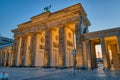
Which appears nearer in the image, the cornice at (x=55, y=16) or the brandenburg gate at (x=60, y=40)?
the brandenburg gate at (x=60, y=40)

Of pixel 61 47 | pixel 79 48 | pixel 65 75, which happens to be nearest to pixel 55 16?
pixel 61 47

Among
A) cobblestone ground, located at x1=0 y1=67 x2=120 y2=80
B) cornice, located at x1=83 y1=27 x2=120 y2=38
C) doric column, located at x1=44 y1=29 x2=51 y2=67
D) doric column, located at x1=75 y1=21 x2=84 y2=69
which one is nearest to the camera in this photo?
cobblestone ground, located at x1=0 y1=67 x2=120 y2=80

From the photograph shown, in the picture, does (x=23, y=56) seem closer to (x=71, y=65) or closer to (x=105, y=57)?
(x=71, y=65)

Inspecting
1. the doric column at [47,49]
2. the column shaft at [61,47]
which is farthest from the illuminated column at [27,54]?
the column shaft at [61,47]

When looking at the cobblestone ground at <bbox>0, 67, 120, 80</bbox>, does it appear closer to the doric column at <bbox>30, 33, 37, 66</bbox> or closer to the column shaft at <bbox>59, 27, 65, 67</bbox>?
the column shaft at <bbox>59, 27, 65, 67</bbox>

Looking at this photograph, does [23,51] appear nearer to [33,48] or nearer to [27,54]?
[27,54]

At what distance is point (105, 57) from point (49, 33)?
13.9m

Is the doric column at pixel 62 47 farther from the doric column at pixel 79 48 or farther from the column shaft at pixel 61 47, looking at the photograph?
the doric column at pixel 79 48

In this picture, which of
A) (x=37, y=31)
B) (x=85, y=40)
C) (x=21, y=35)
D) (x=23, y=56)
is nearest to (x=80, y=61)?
(x=85, y=40)

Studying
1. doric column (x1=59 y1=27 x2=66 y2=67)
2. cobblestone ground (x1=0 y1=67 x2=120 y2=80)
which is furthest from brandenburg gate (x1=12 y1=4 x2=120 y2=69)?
cobblestone ground (x1=0 y1=67 x2=120 y2=80)

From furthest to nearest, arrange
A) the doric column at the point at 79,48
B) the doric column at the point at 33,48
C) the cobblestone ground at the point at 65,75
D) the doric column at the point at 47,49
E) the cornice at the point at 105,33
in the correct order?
the doric column at the point at 33,48
the doric column at the point at 47,49
the doric column at the point at 79,48
the cornice at the point at 105,33
the cobblestone ground at the point at 65,75

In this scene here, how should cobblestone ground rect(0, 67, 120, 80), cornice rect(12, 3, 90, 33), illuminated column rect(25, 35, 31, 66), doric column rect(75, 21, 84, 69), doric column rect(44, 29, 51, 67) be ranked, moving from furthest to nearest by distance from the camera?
1. illuminated column rect(25, 35, 31, 66)
2. doric column rect(44, 29, 51, 67)
3. cornice rect(12, 3, 90, 33)
4. doric column rect(75, 21, 84, 69)
5. cobblestone ground rect(0, 67, 120, 80)

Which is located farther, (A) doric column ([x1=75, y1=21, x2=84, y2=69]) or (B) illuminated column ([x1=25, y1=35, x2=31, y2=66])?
(B) illuminated column ([x1=25, y1=35, x2=31, y2=66])

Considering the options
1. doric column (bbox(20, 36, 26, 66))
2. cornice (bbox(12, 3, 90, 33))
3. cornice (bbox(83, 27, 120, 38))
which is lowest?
doric column (bbox(20, 36, 26, 66))
